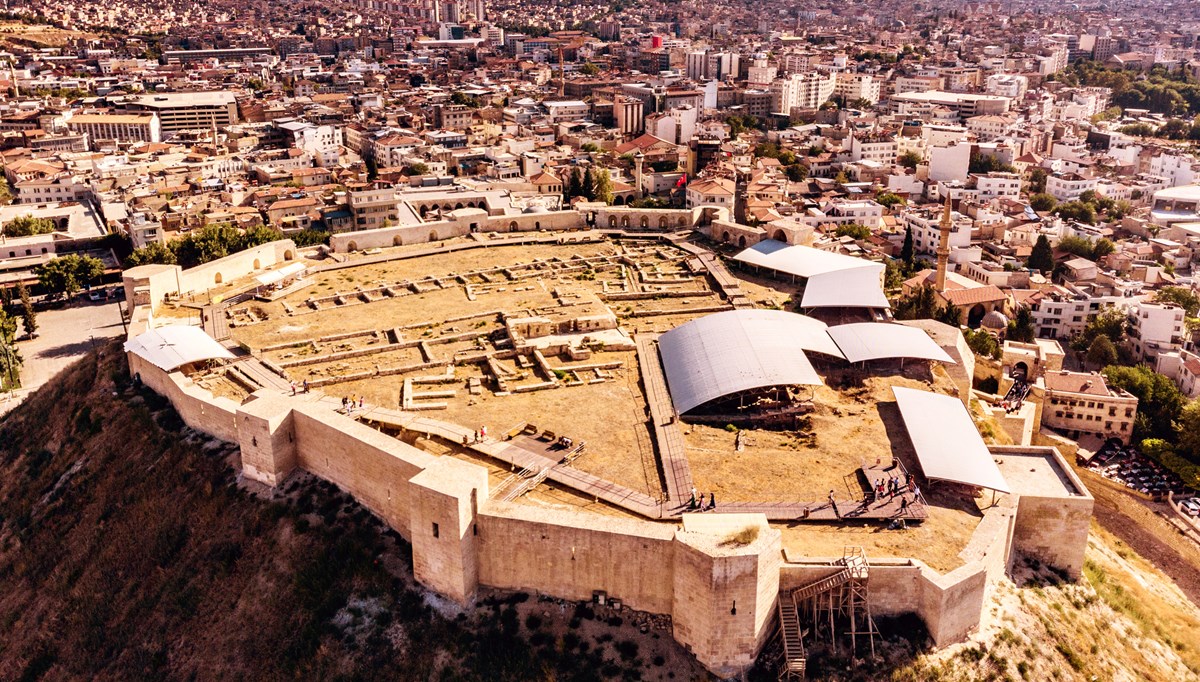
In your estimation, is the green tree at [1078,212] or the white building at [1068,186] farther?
the white building at [1068,186]

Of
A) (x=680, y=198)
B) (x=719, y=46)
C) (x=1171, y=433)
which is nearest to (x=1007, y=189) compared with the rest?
(x=680, y=198)

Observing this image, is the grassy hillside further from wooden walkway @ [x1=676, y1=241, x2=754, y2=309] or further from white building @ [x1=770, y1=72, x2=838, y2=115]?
white building @ [x1=770, y1=72, x2=838, y2=115]

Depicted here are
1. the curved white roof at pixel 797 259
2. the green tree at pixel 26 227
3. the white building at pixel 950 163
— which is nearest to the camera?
the curved white roof at pixel 797 259

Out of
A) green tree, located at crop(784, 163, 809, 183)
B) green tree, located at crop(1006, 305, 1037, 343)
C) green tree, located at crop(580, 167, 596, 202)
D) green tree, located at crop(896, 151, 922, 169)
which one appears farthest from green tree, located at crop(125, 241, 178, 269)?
green tree, located at crop(896, 151, 922, 169)

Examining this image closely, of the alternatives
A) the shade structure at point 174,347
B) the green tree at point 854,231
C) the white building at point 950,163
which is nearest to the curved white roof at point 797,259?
the shade structure at point 174,347

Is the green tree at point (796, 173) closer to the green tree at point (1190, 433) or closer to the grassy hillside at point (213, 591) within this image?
the green tree at point (1190, 433)

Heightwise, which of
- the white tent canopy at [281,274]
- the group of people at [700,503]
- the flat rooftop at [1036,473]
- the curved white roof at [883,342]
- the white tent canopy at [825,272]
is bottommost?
the flat rooftop at [1036,473]
